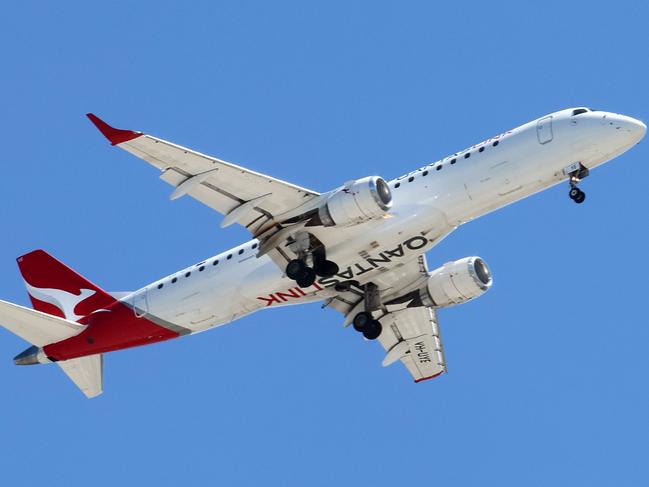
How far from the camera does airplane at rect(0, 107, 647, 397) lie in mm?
45469

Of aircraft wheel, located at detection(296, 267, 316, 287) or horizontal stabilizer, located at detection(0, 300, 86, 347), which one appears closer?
aircraft wheel, located at detection(296, 267, 316, 287)

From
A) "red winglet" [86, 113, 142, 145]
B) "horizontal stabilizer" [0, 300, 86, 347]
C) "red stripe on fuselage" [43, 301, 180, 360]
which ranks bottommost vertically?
"red stripe on fuselage" [43, 301, 180, 360]

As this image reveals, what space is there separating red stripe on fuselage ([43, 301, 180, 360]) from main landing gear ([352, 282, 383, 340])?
712 cm

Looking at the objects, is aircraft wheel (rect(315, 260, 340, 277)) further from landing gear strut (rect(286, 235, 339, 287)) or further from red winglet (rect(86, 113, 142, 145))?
red winglet (rect(86, 113, 142, 145))

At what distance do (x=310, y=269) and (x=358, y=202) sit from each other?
3.54 meters

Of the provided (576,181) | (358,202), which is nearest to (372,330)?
(358,202)

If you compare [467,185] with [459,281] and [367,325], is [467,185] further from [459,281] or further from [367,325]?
[367,325]

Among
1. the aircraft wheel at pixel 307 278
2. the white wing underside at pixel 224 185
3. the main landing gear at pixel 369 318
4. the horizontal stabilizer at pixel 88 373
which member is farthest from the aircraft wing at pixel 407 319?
the horizontal stabilizer at pixel 88 373

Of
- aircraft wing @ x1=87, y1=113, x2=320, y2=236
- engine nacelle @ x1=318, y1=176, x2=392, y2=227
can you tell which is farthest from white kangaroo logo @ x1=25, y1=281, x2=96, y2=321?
engine nacelle @ x1=318, y1=176, x2=392, y2=227

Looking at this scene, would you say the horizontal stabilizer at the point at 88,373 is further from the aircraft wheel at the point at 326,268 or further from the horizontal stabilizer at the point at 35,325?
the aircraft wheel at the point at 326,268

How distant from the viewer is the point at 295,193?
46.4 m

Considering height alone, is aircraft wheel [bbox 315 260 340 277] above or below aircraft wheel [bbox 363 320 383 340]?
above

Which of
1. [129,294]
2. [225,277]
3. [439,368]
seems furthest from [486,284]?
[129,294]

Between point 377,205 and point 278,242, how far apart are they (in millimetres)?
4255
